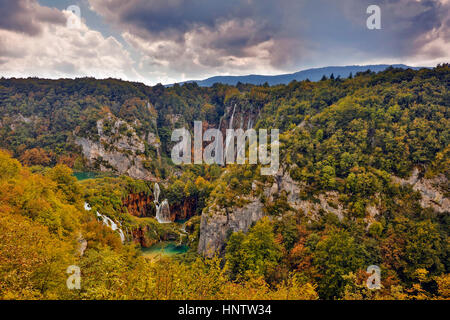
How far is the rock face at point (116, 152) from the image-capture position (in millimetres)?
96938

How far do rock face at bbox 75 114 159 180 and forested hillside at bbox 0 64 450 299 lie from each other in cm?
2972

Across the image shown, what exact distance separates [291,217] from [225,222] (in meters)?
11.4

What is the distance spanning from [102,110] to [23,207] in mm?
108051

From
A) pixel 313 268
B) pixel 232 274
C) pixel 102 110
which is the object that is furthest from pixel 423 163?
pixel 102 110

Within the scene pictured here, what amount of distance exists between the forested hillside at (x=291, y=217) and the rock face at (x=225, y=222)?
180mm

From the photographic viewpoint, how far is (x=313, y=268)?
28.1 m

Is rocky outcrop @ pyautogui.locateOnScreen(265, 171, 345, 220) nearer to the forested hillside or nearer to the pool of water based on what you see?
the forested hillside

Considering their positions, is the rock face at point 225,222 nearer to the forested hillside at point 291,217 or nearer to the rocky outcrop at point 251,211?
the rocky outcrop at point 251,211

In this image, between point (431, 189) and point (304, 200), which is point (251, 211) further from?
point (431, 189)

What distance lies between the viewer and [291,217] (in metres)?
38.6

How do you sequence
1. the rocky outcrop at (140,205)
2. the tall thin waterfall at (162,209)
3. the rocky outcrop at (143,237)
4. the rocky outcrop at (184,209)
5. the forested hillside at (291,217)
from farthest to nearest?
the rocky outcrop at (184,209) < the tall thin waterfall at (162,209) < the rocky outcrop at (140,205) < the rocky outcrop at (143,237) < the forested hillside at (291,217)

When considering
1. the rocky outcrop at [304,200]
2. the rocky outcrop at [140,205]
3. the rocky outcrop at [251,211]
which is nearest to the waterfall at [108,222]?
the rocky outcrop at [251,211]

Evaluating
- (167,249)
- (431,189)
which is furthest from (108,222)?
(431,189)

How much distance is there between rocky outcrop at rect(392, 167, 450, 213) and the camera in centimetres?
3488
